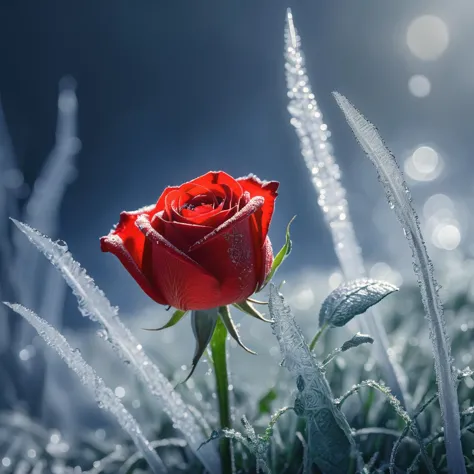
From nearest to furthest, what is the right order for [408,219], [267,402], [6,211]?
[408,219]
[267,402]
[6,211]

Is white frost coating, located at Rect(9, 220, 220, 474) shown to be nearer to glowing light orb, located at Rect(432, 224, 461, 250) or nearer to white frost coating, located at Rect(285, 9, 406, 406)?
white frost coating, located at Rect(285, 9, 406, 406)

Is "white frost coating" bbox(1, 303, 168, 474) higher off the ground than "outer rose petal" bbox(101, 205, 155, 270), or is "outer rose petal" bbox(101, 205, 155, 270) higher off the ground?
"outer rose petal" bbox(101, 205, 155, 270)

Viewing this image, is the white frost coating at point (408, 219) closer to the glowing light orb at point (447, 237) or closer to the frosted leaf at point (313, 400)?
the frosted leaf at point (313, 400)

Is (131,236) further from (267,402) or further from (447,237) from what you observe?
(447,237)

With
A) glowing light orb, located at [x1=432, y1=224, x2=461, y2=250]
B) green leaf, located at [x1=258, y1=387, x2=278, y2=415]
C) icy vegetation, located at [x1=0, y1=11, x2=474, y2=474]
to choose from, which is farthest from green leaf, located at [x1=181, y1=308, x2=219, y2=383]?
glowing light orb, located at [x1=432, y1=224, x2=461, y2=250]

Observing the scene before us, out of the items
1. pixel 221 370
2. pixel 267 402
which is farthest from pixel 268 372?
pixel 221 370

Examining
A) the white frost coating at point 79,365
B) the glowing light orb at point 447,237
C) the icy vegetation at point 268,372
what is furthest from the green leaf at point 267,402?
the glowing light orb at point 447,237

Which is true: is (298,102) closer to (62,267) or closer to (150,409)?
(62,267)
